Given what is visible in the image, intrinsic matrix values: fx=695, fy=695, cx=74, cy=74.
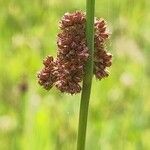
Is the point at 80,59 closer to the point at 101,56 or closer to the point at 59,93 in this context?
the point at 101,56

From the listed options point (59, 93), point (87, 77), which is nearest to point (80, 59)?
point (87, 77)

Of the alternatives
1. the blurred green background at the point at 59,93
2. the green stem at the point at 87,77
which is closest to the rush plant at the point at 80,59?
the green stem at the point at 87,77

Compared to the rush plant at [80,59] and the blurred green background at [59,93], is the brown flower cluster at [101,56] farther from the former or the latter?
the blurred green background at [59,93]

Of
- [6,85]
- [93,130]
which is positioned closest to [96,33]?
[93,130]

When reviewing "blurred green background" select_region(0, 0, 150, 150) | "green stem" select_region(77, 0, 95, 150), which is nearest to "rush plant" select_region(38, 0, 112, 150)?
"green stem" select_region(77, 0, 95, 150)

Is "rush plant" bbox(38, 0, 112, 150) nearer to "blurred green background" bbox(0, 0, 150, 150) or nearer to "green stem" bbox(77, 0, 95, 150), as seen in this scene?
"green stem" bbox(77, 0, 95, 150)

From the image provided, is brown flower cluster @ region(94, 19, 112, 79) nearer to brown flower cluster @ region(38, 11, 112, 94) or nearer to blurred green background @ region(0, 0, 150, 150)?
brown flower cluster @ region(38, 11, 112, 94)

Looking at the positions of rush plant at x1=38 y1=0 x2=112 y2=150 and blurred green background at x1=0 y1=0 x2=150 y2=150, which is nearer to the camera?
rush plant at x1=38 y1=0 x2=112 y2=150
